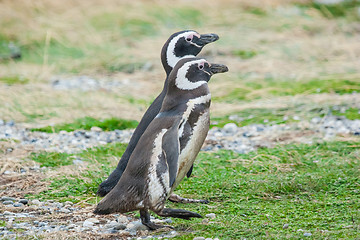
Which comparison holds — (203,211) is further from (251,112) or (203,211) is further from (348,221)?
(251,112)

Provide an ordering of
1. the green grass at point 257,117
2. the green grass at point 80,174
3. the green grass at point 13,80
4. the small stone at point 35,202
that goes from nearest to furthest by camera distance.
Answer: the small stone at point 35,202 → the green grass at point 80,174 → the green grass at point 257,117 → the green grass at point 13,80

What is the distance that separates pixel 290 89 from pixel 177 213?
5.26 metres

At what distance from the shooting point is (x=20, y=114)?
318 inches

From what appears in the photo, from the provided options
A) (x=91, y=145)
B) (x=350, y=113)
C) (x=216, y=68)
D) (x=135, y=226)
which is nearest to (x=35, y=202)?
(x=135, y=226)

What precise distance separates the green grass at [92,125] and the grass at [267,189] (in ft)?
3.42

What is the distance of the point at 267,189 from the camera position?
4859mm

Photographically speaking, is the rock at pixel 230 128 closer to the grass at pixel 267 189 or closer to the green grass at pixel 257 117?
the green grass at pixel 257 117

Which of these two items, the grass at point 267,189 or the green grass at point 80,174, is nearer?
the grass at point 267,189

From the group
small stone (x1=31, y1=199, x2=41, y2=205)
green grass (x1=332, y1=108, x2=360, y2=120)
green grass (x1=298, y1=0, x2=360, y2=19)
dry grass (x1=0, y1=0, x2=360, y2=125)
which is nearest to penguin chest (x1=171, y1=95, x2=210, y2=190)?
small stone (x1=31, y1=199, x2=41, y2=205)

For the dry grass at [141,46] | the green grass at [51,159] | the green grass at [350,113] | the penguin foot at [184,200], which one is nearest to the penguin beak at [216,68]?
the penguin foot at [184,200]

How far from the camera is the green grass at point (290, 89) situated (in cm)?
865

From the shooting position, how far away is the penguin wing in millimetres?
3887

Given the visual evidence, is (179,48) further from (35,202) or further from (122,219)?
(35,202)

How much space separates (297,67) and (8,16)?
6.70 metres
